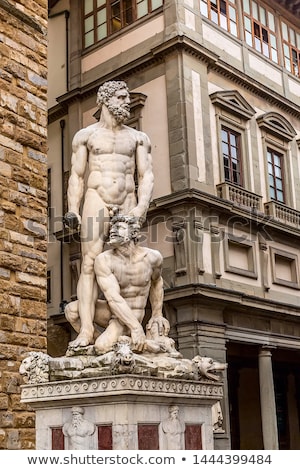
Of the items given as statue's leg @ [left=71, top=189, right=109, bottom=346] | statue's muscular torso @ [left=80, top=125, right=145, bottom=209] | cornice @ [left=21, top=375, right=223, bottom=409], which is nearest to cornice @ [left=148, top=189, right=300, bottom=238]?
statue's muscular torso @ [left=80, top=125, right=145, bottom=209]

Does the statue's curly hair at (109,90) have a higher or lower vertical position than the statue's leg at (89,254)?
higher

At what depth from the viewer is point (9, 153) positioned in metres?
10.2

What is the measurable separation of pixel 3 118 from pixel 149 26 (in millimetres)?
10130

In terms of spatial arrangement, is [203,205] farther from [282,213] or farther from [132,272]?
[132,272]

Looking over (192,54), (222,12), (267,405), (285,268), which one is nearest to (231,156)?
(192,54)

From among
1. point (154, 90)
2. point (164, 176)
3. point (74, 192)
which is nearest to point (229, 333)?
point (164, 176)

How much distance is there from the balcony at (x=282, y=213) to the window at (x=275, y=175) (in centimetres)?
50

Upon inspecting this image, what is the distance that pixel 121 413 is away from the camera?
6.34 m

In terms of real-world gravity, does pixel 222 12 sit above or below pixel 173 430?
above

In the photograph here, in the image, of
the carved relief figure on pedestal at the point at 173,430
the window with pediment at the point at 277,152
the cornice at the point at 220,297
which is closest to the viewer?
the carved relief figure on pedestal at the point at 173,430

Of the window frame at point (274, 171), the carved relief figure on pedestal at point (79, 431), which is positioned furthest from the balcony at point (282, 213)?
the carved relief figure on pedestal at point (79, 431)

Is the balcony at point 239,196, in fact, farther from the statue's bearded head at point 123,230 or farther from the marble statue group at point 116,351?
the statue's bearded head at point 123,230

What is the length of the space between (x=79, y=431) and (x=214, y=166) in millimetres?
12622

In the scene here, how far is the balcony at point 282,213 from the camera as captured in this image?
19641mm
